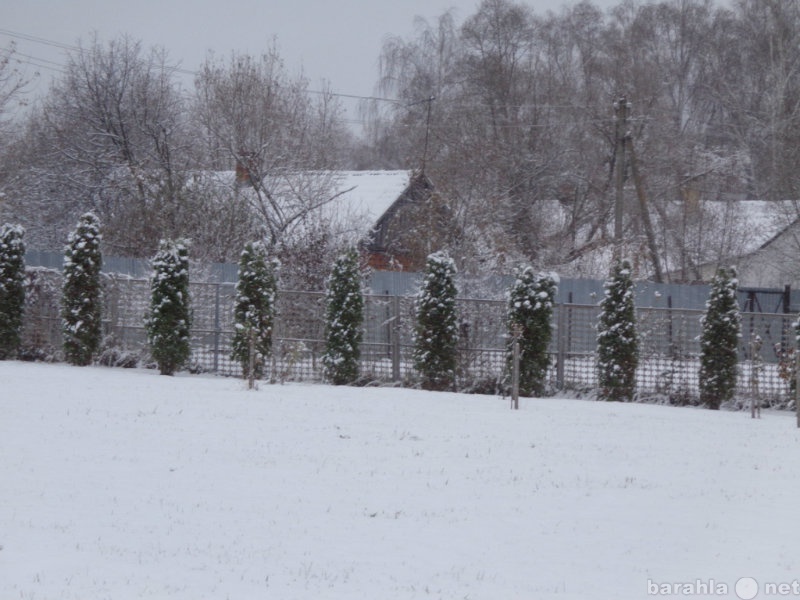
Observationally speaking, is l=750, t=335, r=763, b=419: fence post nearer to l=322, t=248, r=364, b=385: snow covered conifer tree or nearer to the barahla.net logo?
l=322, t=248, r=364, b=385: snow covered conifer tree

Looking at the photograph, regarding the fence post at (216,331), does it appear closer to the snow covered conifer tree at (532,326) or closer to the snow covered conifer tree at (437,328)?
the snow covered conifer tree at (437,328)

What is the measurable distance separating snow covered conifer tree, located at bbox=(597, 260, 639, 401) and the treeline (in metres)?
8.41

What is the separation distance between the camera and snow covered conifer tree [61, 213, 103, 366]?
19.4 metres

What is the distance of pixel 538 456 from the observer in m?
10.9

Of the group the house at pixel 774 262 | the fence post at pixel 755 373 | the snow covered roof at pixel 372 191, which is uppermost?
the snow covered roof at pixel 372 191

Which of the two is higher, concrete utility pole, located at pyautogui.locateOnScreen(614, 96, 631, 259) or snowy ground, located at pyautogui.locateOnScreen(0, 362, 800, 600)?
concrete utility pole, located at pyautogui.locateOnScreen(614, 96, 631, 259)

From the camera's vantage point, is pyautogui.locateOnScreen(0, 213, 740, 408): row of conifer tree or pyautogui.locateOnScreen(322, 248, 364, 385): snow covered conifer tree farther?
pyautogui.locateOnScreen(322, 248, 364, 385): snow covered conifer tree

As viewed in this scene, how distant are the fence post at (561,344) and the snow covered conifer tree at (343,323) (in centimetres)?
362

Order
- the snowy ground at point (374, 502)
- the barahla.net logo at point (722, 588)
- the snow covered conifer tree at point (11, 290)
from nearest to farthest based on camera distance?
the barahla.net logo at point (722, 588) < the snowy ground at point (374, 502) < the snow covered conifer tree at point (11, 290)

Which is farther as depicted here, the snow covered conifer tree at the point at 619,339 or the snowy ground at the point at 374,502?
the snow covered conifer tree at the point at 619,339

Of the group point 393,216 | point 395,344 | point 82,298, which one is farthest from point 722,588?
point 393,216

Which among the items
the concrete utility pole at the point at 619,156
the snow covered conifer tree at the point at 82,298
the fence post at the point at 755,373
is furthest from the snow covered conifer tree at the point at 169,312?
the concrete utility pole at the point at 619,156

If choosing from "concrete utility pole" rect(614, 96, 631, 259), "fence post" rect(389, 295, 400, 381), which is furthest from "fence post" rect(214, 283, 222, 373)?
"concrete utility pole" rect(614, 96, 631, 259)

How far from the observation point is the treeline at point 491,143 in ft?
96.1
